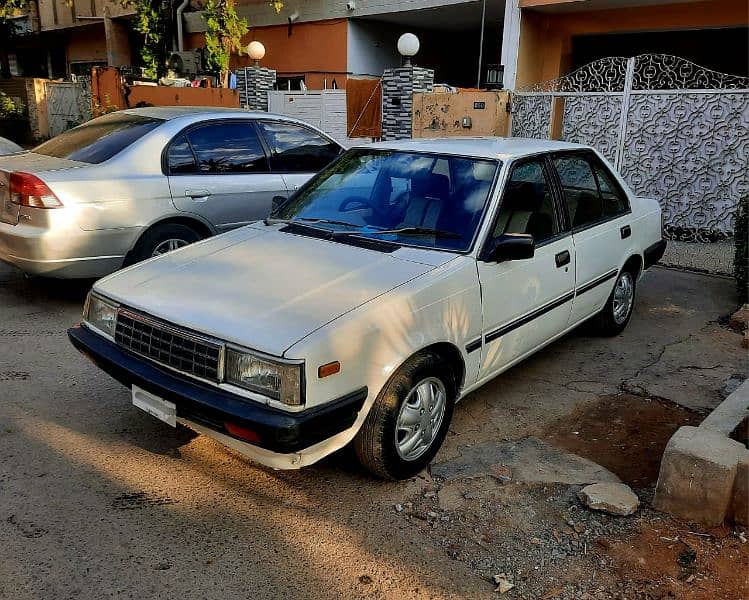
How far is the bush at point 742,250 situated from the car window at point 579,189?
2221 millimetres

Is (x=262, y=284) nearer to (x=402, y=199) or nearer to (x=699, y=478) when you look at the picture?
(x=402, y=199)

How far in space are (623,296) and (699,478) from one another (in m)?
2.70

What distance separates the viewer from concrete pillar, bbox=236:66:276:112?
45.7 feet

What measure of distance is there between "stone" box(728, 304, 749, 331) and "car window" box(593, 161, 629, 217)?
161 centimetres

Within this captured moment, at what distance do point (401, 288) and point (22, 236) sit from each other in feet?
11.7

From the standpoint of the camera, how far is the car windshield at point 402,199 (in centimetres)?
370

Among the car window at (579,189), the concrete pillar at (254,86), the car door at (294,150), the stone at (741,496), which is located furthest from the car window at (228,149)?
the concrete pillar at (254,86)

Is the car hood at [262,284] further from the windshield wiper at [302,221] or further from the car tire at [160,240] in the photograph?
the car tire at [160,240]

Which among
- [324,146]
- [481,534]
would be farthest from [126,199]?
[481,534]

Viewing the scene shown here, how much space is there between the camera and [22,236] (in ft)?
16.8

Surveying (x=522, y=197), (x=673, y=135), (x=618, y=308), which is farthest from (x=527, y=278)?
(x=673, y=135)

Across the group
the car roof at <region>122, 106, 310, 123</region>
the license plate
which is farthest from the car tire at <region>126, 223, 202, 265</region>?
the license plate

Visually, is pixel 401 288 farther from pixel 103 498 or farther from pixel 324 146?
pixel 324 146

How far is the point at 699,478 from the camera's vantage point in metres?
2.93
